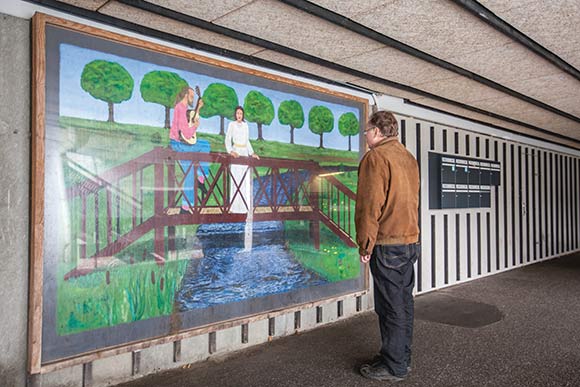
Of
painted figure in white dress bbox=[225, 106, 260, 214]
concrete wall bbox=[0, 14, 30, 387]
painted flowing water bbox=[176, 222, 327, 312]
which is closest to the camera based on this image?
concrete wall bbox=[0, 14, 30, 387]

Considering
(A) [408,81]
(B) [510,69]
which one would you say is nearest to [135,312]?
(A) [408,81]

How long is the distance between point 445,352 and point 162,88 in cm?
268

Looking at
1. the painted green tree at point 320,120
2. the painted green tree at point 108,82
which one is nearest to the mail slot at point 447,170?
the painted green tree at point 320,120

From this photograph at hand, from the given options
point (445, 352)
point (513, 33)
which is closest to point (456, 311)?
point (445, 352)

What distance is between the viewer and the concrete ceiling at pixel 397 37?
91.4 inches

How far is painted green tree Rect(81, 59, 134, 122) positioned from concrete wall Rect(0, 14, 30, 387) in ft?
0.96

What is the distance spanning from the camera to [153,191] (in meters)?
2.52

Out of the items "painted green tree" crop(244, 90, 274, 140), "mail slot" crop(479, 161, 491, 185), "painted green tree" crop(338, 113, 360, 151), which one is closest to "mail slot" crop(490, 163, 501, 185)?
"mail slot" crop(479, 161, 491, 185)

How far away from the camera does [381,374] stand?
2500mm

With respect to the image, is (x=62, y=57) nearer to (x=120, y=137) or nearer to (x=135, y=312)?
(x=120, y=137)

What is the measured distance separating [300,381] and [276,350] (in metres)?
0.54

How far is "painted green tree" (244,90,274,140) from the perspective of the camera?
303 cm

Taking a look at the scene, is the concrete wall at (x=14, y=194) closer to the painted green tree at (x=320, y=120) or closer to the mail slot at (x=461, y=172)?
the painted green tree at (x=320, y=120)

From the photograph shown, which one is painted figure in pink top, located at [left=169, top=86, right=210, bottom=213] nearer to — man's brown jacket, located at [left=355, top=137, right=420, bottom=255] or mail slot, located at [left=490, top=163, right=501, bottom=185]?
man's brown jacket, located at [left=355, top=137, right=420, bottom=255]
